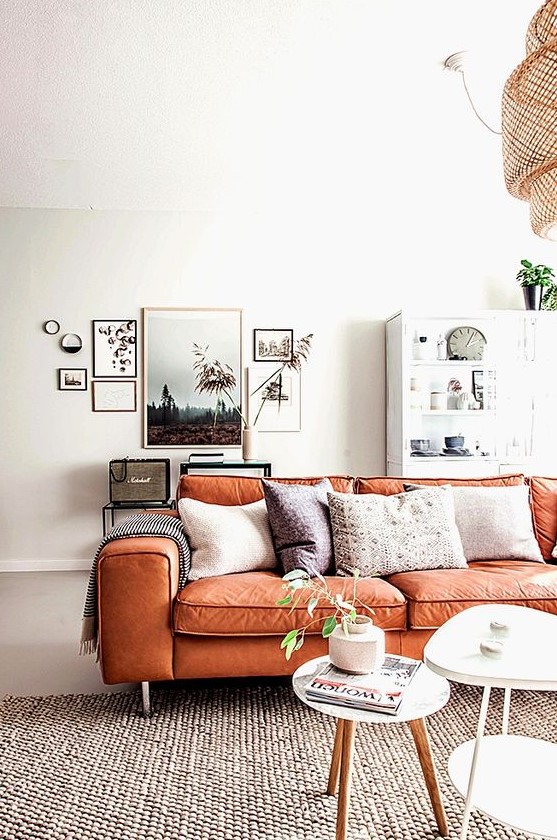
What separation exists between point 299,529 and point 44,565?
2.98 m

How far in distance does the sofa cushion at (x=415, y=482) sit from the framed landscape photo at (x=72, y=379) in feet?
8.72

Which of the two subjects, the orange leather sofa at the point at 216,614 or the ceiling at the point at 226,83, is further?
the ceiling at the point at 226,83

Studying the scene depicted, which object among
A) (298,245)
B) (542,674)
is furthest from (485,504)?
(298,245)

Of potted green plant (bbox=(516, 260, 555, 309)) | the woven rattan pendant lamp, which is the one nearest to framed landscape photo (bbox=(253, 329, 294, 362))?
potted green plant (bbox=(516, 260, 555, 309))

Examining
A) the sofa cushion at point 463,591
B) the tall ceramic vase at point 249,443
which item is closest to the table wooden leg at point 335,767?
the sofa cushion at point 463,591

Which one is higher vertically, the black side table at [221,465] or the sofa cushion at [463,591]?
the black side table at [221,465]

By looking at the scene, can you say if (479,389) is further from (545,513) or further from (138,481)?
(138,481)

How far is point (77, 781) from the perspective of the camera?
229cm

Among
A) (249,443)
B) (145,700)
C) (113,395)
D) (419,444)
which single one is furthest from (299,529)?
(113,395)

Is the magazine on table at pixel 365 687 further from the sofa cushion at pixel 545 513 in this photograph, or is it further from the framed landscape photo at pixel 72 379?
the framed landscape photo at pixel 72 379

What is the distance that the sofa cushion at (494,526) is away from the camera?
3.39 metres

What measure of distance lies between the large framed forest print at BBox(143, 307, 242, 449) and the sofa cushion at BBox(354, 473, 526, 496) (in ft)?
6.86

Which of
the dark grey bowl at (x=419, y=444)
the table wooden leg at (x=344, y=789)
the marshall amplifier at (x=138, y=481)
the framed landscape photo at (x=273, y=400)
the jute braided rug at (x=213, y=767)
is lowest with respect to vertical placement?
the jute braided rug at (x=213, y=767)

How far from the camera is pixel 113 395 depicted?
18.0 ft
